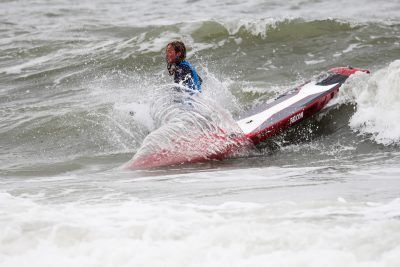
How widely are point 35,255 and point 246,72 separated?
7968 millimetres

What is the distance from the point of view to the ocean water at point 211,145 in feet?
12.6

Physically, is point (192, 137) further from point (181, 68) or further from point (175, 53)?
point (175, 53)

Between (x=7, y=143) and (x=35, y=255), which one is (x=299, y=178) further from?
(x=7, y=143)

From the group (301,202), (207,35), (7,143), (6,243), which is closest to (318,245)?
(301,202)

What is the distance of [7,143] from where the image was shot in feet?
27.5

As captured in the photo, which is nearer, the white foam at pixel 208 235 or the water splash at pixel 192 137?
the white foam at pixel 208 235

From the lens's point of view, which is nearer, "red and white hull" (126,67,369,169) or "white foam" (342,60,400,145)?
"red and white hull" (126,67,369,169)

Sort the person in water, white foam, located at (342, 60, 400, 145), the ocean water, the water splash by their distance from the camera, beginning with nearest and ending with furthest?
the ocean water, the water splash, white foam, located at (342, 60, 400, 145), the person in water

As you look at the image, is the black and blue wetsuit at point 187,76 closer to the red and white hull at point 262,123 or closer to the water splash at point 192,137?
the water splash at point 192,137

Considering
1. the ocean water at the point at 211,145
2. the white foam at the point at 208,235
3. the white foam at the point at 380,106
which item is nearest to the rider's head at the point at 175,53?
the ocean water at the point at 211,145

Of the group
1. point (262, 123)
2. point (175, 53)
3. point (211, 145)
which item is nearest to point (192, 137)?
point (211, 145)

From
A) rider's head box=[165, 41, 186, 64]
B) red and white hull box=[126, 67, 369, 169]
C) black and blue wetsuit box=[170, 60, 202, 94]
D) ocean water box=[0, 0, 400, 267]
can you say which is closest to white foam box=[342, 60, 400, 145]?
ocean water box=[0, 0, 400, 267]

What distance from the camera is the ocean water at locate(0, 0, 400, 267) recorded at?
3.84 metres

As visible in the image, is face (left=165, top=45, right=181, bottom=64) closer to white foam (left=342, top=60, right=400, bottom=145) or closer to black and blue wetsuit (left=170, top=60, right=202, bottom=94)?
black and blue wetsuit (left=170, top=60, right=202, bottom=94)
